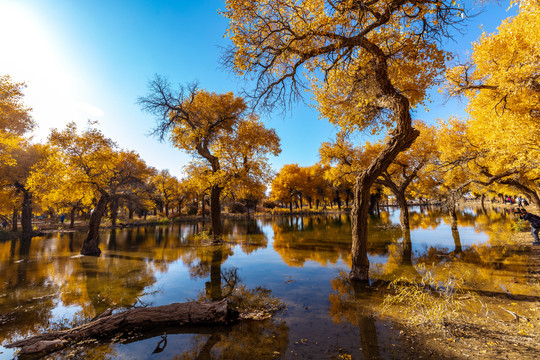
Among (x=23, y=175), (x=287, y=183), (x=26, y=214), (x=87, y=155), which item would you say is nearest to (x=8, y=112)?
(x=87, y=155)

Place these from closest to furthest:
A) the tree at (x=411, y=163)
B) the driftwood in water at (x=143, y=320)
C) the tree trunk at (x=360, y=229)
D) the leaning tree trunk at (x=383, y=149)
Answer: the driftwood in water at (x=143, y=320), the leaning tree trunk at (x=383, y=149), the tree trunk at (x=360, y=229), the tree at (x=411, y=163)

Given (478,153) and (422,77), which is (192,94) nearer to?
(422,77)

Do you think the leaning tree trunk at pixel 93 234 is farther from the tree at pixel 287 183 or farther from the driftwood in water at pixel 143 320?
the tree at pixel 287 183

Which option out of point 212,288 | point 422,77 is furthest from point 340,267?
point 422,77

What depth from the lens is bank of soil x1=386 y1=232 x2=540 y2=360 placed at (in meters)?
3.72

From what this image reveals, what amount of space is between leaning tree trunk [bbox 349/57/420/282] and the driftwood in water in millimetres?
4696

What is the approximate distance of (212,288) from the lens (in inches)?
314

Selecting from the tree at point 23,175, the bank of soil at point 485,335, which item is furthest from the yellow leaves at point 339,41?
the tree at point 23,175

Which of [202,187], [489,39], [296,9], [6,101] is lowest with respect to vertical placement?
[202,187]

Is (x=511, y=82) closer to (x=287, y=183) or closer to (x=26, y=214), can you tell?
(x=26, y=214)

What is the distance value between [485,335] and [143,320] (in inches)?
277

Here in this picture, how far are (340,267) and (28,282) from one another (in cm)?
1320

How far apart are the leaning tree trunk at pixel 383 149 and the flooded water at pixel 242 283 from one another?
1.19 meters

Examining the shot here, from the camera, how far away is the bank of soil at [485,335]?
3719mm
